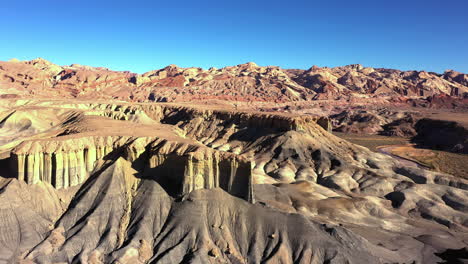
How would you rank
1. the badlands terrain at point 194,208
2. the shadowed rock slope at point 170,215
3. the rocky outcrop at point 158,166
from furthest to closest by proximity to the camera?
the rocky outcrop at point 158,166 → the badlands terrain at point 194,208 → the shadowed rock slope at point 170,215

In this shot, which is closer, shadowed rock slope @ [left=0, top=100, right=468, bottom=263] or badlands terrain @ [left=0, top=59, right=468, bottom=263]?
shadowed rock slope @ [left=0, top=100, right=468, bottom=263]

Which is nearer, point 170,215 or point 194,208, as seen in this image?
point 194,208

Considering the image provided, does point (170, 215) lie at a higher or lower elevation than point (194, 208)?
lower

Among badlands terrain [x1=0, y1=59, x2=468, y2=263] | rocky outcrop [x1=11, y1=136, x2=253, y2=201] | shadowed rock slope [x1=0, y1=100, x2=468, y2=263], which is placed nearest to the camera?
shadowed rock slope [x1=0, y1=100, x2=468, y2=263]

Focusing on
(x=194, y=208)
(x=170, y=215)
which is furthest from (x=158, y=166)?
(x=194, y=208)

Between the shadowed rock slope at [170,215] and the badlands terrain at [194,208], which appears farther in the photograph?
the badlands terrain at [194,208]

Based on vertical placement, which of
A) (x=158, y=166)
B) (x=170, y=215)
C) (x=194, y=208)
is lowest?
(x=170, y=215)

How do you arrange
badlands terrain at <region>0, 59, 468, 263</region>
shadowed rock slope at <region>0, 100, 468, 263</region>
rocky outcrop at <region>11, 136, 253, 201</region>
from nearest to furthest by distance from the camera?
1. shadowed rock slope at <region>0, 100, 468, 263</region>
2. badlands terrain at <region>0, 59, 468, 263</region>
3. rocky outcrop at <region>11, 136, 253, 201</region>

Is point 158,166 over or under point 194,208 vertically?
over

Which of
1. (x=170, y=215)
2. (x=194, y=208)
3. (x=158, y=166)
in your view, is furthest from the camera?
(x=158, y=166)

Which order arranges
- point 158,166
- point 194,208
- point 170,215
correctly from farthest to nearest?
point 158,166 < point 170,215 < point 194,208

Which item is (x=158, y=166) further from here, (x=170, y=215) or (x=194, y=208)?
(x=194, y=208)

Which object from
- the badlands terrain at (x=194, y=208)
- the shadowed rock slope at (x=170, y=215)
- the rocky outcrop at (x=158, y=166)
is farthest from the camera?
the rocky outcrop at (x=158, y=166)
